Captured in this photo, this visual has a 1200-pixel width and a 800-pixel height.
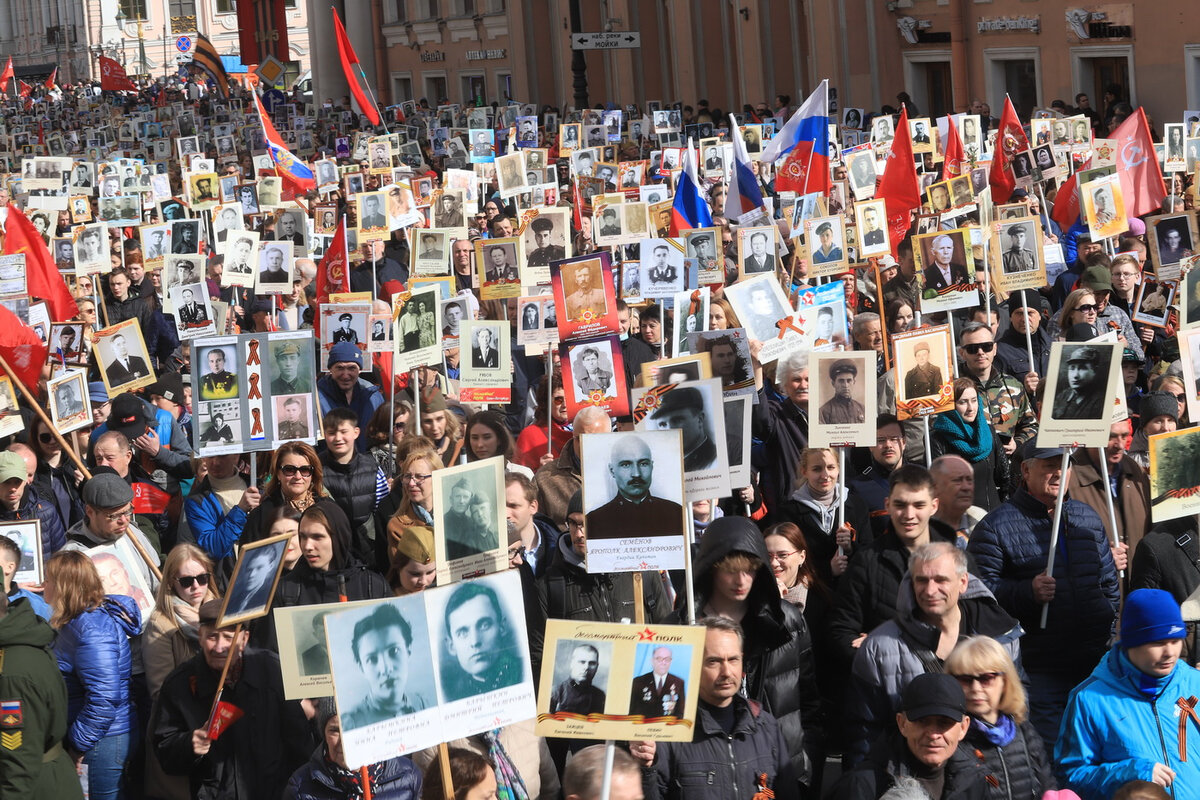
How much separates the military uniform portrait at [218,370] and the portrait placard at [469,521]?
309cm

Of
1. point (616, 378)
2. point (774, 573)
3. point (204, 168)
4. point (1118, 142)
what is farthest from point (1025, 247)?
point (204, 168)

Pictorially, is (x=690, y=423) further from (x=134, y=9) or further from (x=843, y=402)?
(x=134, y=9)

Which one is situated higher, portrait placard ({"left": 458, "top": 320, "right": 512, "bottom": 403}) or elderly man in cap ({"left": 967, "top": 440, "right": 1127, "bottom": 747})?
portrait placard ({"left": 458, "top": 320, "right": 512, "bottom": 403})

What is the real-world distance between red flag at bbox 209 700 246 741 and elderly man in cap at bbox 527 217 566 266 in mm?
7809

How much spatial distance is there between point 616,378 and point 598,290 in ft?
1.92

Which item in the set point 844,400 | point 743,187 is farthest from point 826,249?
point 844,400

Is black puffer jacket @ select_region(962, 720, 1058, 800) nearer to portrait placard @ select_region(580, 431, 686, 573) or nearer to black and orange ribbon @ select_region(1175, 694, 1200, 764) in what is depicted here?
black and orange ribbon @ select_region(1175, 694, 1200, 764)

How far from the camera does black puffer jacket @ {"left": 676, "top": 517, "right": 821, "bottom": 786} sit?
564 cm

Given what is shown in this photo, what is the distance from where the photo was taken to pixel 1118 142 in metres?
13.7

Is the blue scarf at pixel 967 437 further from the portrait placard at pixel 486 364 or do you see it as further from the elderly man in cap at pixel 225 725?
the elderly man in cap at pixel 225 725

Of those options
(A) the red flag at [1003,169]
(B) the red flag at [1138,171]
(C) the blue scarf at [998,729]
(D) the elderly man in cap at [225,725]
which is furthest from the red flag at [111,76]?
(C) the blue scarf at [998,729]

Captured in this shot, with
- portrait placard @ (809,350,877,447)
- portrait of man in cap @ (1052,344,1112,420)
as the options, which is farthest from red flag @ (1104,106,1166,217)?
portrait of man in cap @ (1052,344,1112,420)

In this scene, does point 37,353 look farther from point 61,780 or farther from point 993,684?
point 993,684

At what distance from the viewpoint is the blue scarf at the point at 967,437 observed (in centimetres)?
824
